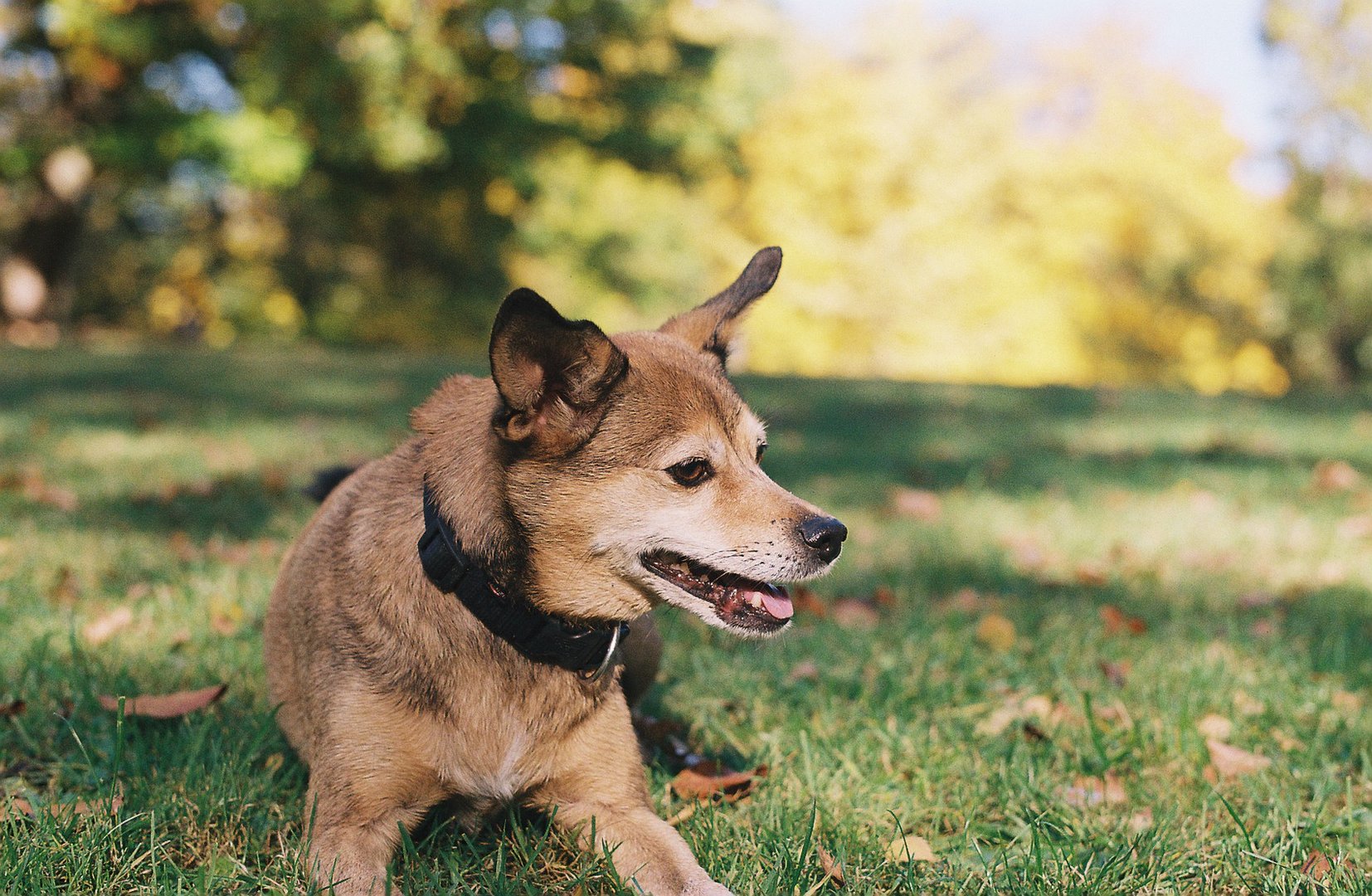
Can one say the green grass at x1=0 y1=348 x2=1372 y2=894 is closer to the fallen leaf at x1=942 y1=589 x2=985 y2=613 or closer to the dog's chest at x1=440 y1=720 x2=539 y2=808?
the fallen leaf at x1=942 y1=589 x2=985 y2=613

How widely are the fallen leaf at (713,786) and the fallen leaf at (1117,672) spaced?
172 cm

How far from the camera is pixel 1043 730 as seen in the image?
3676 millimetres

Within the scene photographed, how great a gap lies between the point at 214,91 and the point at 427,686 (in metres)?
23.0

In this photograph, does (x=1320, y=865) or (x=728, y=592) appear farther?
(x=728, y=592)

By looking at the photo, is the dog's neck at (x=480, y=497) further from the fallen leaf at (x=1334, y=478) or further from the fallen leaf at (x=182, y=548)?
the fallen leaf at (x=1334, y=478)

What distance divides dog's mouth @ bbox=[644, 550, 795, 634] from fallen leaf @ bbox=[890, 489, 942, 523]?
4.27 meters

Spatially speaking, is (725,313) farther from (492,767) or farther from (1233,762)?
(1233,762)

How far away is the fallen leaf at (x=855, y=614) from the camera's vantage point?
16.1ft

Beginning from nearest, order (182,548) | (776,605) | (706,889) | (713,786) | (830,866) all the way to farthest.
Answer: (706,889) → (830,866) → (776,605) → (713,786) → (182,548)

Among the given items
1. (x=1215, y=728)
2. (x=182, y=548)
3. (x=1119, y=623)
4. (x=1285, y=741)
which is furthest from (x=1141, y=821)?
(x=182, y=548)

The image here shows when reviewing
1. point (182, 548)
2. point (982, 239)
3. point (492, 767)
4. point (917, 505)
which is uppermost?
point (492, 767)

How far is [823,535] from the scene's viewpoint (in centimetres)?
288

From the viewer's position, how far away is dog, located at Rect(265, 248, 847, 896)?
2.69 m

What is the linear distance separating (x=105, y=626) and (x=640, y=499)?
8.71 ft
